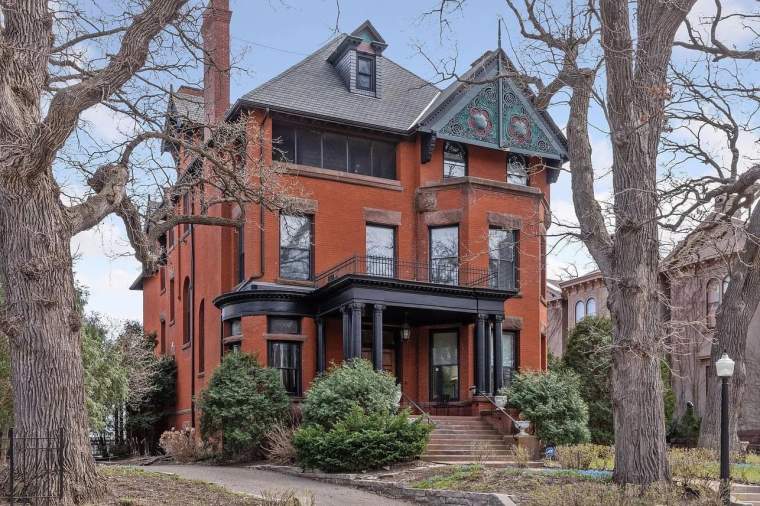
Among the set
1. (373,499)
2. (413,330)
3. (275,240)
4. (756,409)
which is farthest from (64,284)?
(756,409)

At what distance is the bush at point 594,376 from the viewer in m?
31.5

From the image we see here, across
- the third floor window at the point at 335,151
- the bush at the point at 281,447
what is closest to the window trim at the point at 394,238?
the third floor window at the point at 335,151

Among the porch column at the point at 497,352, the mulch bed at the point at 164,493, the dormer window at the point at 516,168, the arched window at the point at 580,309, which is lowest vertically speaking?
the mulch bed at the point at 164,493

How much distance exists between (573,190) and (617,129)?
1.27 metres

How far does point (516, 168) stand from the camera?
30859 mm

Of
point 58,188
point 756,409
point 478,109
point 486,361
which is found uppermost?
point 478,109

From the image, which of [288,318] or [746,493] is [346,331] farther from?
[746,493]

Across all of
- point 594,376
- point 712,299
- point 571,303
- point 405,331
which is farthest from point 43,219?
point 571,303

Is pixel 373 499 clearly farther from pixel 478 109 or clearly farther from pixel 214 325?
pixel 478 109

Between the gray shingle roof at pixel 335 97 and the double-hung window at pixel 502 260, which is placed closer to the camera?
the gray shingle roof at pixel 335 97

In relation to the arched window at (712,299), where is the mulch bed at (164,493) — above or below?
below

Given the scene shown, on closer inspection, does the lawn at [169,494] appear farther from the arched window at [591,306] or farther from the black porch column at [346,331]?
the arched window at [591,306]

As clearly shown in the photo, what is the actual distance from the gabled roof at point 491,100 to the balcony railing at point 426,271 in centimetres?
423

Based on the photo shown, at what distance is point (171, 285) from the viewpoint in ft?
120
